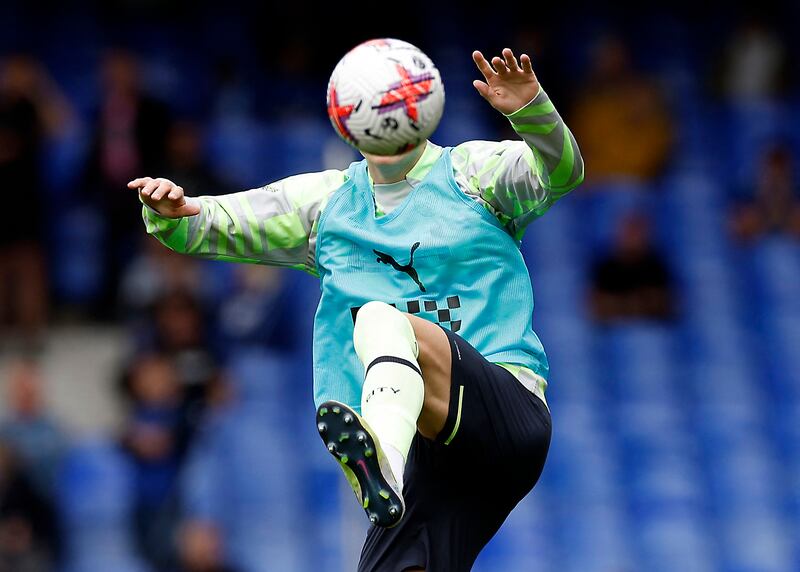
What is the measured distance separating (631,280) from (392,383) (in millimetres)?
7079

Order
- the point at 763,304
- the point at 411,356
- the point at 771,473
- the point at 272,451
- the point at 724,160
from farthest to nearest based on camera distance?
the point at 724,160 < the point at 763,304 < the point at 771,473 < the point at 272,451 < the point at 411,356

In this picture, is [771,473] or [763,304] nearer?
[771,473]

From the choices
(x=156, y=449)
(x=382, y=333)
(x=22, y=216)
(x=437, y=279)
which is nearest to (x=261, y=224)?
(x=437, y=279)

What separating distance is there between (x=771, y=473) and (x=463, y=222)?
262 inches

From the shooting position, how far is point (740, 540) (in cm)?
1071

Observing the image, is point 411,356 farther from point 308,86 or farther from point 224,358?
point 308,86

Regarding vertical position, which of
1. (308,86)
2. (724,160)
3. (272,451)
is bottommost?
(272,451)

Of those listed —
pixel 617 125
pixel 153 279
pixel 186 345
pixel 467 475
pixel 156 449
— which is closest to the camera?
pixel 467 475

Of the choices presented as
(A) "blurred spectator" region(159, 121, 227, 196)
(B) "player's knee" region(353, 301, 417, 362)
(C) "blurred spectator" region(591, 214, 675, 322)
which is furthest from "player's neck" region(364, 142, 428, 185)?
(C) "blurred spectator" region(591, 214, 675, 322)

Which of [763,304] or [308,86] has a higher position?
[308,86]

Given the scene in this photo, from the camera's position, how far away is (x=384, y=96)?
15.9 ft

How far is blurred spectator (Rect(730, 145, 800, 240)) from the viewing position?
1203cm

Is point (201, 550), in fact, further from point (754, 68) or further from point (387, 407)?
point (754, 68)

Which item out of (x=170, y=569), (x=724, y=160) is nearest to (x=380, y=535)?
(x=170, y=569)
